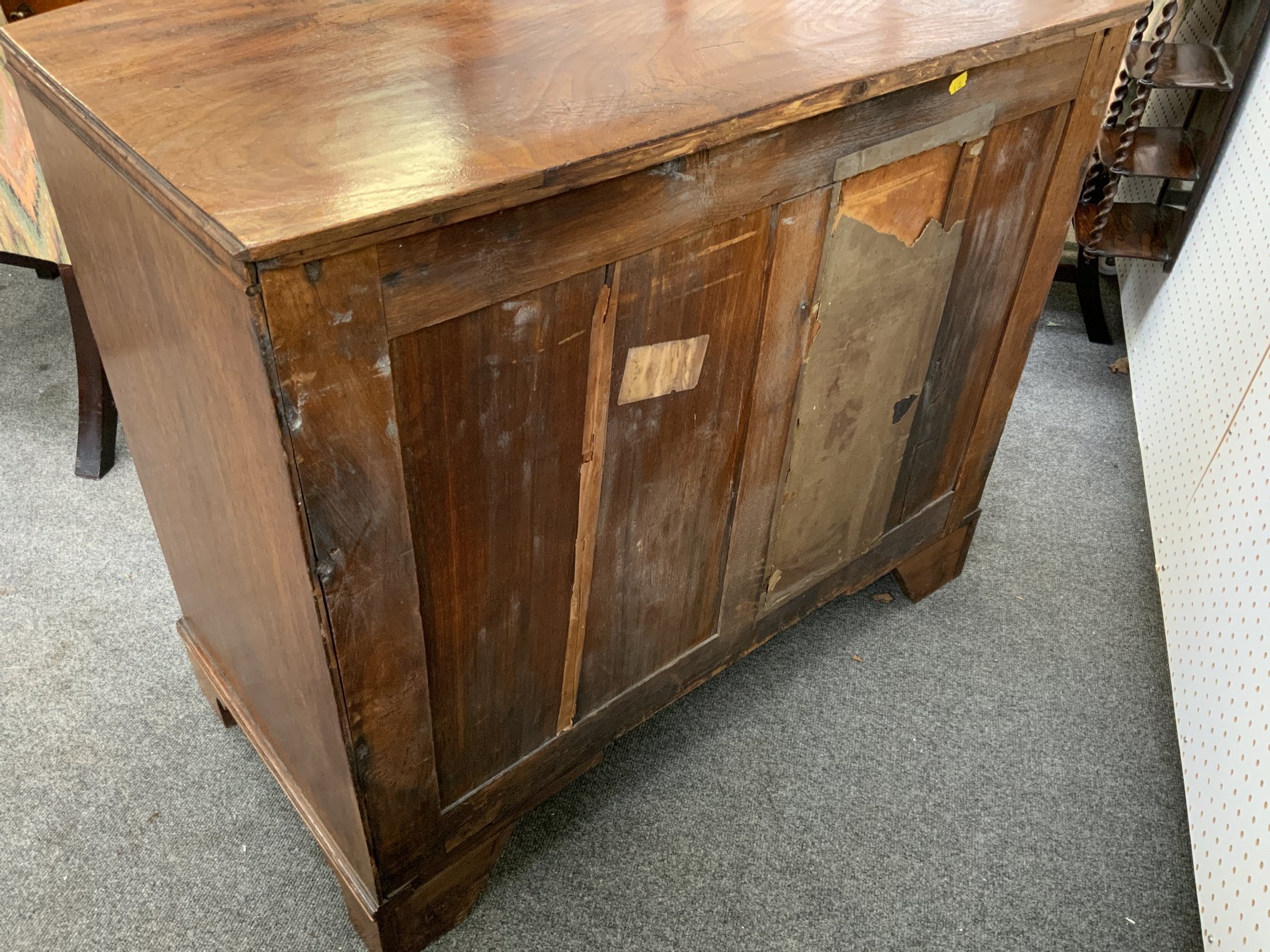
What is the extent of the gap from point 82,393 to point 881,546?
145 cm

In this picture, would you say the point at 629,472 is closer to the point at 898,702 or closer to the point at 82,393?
the point at 898,702

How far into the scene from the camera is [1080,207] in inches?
87.9

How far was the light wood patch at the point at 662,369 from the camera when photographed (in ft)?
3.27

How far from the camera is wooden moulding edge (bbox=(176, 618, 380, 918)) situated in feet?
3.76

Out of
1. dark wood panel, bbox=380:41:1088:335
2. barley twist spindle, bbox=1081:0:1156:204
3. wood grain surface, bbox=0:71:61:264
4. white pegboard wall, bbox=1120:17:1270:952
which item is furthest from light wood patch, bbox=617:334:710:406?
barley twist spindle, bbox=1081:0:1156:204

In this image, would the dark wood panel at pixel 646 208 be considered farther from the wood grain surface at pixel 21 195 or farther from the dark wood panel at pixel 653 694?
the wood grain surface at pixel 21 195

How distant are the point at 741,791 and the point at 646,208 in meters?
0.88

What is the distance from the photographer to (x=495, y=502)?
3.15 ft

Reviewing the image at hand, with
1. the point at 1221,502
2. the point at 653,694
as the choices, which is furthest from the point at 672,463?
the point at 1221,502

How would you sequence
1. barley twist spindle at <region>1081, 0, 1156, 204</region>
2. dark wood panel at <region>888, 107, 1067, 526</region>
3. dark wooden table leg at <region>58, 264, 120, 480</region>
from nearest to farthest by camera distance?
dark wood panel at <region>888, 107, 1067, 526</region>, dark wooden table leg at <region>58, 264, 120, 480</region>, barley twist spindle at <region>1081, 0, 1156, 204</region>

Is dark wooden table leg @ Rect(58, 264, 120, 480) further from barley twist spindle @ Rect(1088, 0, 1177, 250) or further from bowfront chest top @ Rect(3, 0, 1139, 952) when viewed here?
barley twist spindle @ Rect(1088, 0, 1177, 250)

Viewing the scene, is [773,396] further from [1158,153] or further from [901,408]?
[1158,153]

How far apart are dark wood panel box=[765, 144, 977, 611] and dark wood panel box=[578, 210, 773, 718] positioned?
0.12 meters

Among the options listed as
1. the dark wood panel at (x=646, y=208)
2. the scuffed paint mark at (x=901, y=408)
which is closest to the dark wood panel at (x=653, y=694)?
the scuffed paint mark at (x=901, y=408)
